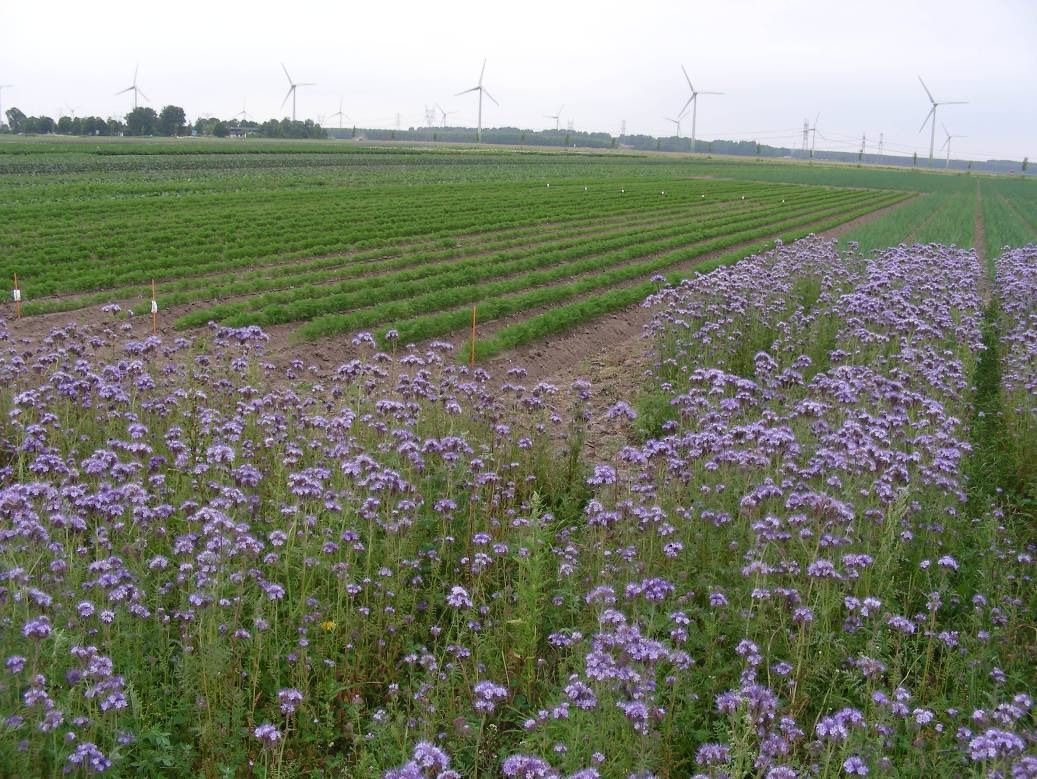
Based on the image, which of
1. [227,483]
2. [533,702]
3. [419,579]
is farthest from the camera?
[227,483]

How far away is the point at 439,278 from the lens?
18.2m

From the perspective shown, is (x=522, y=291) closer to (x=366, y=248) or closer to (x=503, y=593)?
(x=366, y=248)

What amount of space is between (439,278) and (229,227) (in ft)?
32.2

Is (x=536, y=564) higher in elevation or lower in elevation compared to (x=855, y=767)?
higher

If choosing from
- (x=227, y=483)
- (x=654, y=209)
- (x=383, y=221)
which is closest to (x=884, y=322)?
(x=227, y=483)

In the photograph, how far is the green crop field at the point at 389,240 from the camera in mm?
16078

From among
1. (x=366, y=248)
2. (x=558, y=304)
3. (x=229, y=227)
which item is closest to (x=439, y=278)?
(x=558, y=304)

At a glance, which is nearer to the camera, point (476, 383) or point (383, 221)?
point (476, 383)

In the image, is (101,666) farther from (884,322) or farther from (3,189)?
(3,189)

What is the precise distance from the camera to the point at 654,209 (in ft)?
119

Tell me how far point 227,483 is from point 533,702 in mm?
3100

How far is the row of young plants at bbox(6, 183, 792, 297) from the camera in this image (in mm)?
18891

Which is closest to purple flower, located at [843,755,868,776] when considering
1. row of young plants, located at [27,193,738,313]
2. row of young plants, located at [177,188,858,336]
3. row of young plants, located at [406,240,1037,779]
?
row of young plants, located at [406,240,1037,779]

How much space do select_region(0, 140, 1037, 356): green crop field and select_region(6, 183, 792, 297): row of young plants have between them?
0.07m
